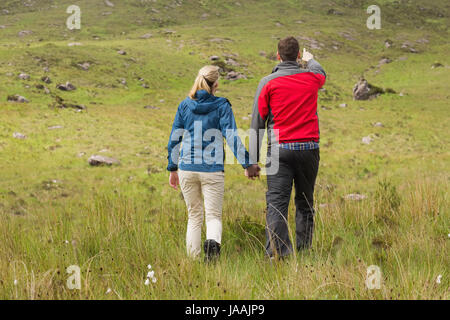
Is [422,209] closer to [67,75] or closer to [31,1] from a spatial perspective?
[67,75]

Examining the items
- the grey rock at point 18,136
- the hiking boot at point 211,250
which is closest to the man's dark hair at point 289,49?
the hiking boot at point 211,250

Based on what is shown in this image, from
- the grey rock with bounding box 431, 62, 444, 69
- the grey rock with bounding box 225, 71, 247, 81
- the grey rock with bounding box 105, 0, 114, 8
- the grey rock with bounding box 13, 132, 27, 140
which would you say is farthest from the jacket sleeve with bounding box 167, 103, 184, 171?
the grey rock with bounding box 105, 0, 114, 8

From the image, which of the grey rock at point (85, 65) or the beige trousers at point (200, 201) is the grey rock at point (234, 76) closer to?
the grey rock at point (85, 65)

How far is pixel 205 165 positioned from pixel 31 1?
3540 inches

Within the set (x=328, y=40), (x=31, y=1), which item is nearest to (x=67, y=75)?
(x=328, y=40)

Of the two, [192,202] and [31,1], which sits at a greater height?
[31,1]

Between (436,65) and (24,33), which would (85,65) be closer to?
(24,33)

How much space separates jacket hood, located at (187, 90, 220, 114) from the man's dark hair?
0.92 metres

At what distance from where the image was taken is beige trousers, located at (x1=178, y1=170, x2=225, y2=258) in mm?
4754

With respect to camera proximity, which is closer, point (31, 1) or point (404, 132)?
point (404, 132)

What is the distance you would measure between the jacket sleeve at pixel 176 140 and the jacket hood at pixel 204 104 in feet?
0.76

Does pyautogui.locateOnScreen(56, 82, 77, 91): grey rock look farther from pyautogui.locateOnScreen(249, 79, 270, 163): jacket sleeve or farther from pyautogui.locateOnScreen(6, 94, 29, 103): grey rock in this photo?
pyautogui.locateOnScreen(249, 79, 270, 163): jacket sleeve

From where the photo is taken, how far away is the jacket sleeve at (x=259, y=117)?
471 centimetres

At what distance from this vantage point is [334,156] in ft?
54.4
